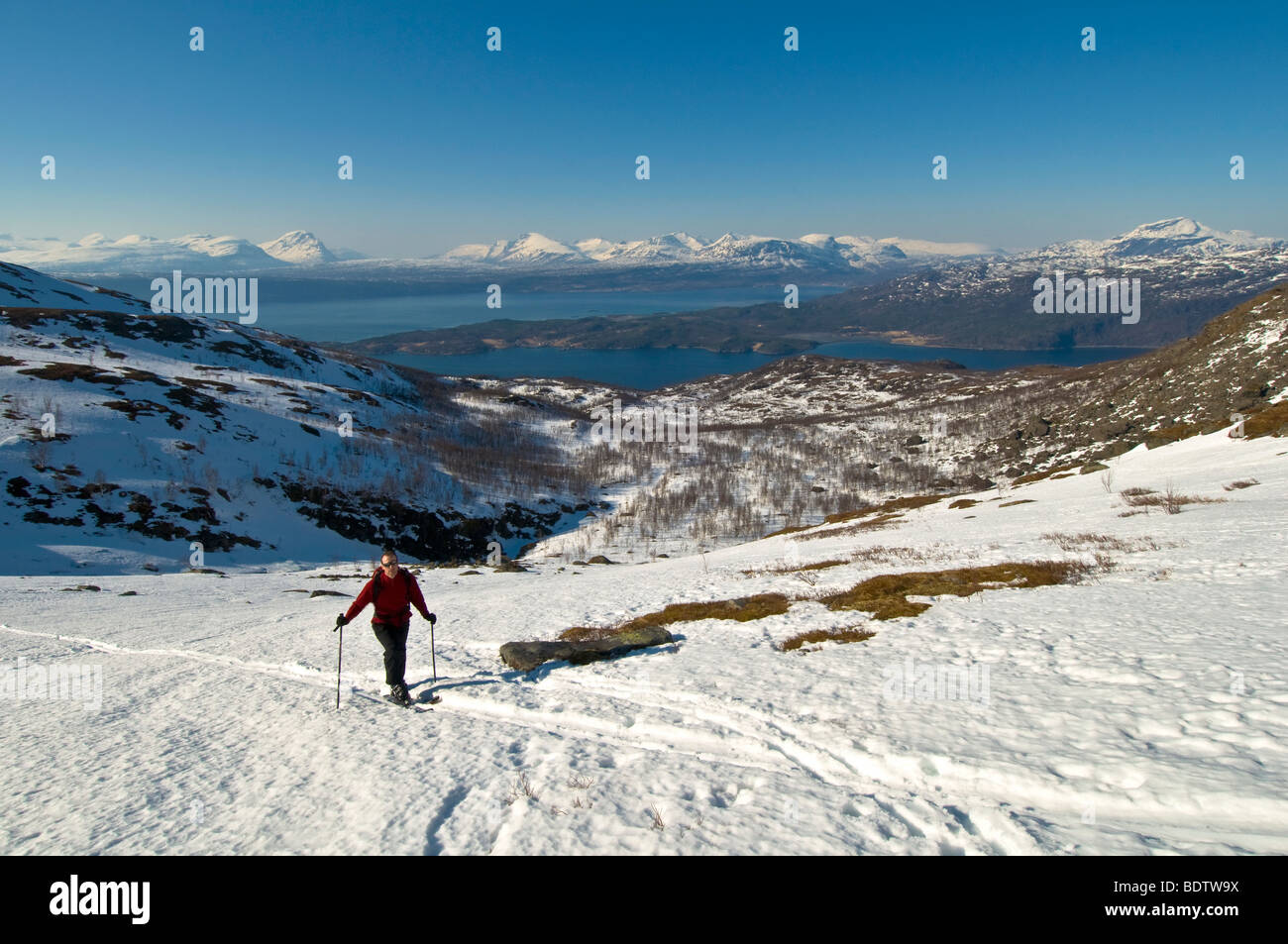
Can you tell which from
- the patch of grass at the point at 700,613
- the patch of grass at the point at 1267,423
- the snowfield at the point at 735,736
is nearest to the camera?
the snowfield at the point at 735,736

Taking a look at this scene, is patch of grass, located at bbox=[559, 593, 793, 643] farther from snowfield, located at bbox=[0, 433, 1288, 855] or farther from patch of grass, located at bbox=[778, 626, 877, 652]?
patch of grass, located at bbox=[778, 626, 877, 652]

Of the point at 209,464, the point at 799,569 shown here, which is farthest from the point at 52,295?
the point at 799,569

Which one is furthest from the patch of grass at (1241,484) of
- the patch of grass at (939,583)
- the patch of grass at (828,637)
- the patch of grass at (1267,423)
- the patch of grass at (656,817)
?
the patch of grass at (656,817)

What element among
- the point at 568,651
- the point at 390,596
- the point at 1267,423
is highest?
the point at 1267,423

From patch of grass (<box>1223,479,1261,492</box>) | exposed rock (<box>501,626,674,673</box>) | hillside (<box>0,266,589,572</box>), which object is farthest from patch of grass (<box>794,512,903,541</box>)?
hillside (<box>0,266,589,572</box>)

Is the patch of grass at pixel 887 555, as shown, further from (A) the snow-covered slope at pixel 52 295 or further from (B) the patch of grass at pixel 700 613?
(A) the snow-covered slope at pixel 52 295

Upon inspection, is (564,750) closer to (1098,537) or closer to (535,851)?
(535,851)

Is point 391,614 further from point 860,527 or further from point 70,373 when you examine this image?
point 70,373
